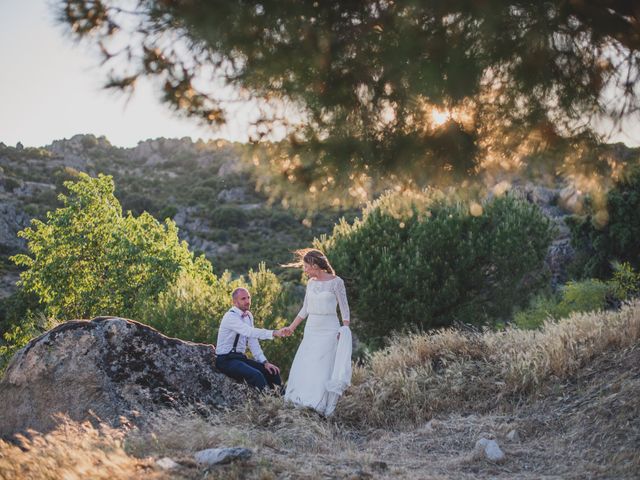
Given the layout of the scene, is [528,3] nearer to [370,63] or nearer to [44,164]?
[370,63]

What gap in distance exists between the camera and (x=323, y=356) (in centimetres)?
921

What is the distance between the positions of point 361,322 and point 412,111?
51.8 ft

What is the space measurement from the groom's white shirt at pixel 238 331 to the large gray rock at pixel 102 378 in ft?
1.39

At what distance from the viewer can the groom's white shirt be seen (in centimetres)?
894

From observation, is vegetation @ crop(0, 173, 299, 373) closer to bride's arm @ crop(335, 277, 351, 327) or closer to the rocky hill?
bride's arm @ crop(335, 277, 351, 327)

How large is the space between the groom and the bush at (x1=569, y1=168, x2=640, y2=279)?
54.0 feet

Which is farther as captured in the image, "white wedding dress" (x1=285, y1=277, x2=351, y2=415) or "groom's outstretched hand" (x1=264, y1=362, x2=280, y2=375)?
"groom's outstretched hand" (x1=264, y1=362, x2=280, y2=375)

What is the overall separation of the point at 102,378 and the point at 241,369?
73.7 inches

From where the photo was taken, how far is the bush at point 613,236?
22859 mm

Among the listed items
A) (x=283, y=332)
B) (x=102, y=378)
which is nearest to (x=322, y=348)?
(x=283, y=332)

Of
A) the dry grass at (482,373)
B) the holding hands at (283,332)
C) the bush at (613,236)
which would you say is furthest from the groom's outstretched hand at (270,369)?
the bush at (613,236)

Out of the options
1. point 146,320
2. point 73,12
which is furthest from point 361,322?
point 73,12

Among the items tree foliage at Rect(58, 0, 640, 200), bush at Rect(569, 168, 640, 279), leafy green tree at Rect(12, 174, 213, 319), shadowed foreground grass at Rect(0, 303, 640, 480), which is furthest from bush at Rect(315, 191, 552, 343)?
tree foliage at Rect(58, 0, 640, 200)

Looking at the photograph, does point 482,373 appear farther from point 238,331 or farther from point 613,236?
point 613,236
